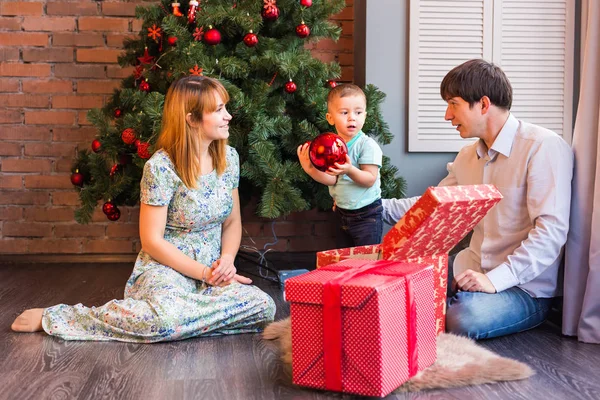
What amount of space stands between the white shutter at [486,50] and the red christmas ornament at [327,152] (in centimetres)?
128

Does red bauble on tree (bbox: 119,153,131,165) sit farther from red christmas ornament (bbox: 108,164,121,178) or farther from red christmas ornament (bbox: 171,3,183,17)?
red christmas ornament (bbox: 171,3,183,17)

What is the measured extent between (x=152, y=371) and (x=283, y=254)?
Answer: 84.4 inches

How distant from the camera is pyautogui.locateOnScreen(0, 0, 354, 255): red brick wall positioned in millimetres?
3902

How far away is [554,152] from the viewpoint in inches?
85.9

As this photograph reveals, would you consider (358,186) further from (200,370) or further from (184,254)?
(200,370)

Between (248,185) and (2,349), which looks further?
(248,185)

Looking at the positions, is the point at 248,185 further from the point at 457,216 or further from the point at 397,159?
the point at 457,216

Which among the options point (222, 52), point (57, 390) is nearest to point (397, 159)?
point (222, 52)

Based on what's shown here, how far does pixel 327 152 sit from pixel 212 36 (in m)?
0.96

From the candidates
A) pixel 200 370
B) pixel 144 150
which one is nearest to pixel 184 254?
pixel 200 370

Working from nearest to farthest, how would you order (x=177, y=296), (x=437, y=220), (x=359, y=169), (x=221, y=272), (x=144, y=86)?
(x=437, y=220)
(x=177, y=296)
(x=221, y=272)
(x=359, y=169)
(x=144, y=86)

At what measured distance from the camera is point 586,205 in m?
2.17

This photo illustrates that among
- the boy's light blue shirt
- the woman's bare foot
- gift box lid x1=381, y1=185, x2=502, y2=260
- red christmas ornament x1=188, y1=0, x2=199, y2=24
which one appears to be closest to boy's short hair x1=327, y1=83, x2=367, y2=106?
the boy's light blue shirt

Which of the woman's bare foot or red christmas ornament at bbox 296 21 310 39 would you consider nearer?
the woman's bare foot
